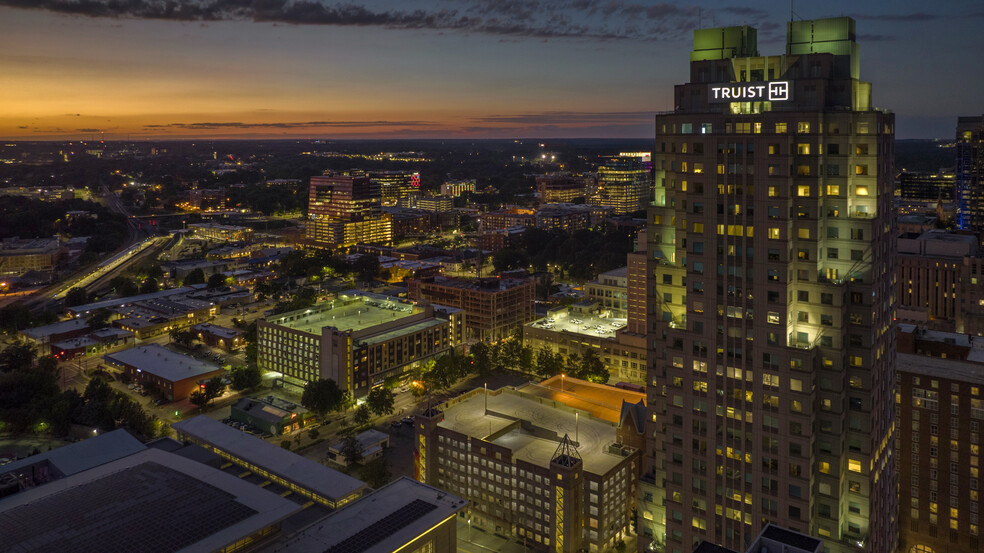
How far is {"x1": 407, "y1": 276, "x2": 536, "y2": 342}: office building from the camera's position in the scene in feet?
370

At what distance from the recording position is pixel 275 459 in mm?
57906

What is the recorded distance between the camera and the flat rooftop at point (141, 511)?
4206cm

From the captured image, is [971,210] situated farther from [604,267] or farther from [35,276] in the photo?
[35,276]

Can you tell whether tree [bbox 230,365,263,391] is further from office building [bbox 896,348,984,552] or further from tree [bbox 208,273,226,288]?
office building [bbox 896,348,984,552]

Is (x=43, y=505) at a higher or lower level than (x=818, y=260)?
lower

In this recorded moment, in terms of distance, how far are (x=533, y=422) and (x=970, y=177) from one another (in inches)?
6301

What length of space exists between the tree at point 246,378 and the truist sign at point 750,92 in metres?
71.4

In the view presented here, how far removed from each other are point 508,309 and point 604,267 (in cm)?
6015

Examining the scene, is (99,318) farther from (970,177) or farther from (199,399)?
(970,177)

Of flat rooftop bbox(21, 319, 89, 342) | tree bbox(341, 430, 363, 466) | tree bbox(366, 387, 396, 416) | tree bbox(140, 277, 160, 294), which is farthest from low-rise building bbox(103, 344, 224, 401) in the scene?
tree bbox(140, 277, 160, 294)

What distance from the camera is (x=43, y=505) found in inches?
1836

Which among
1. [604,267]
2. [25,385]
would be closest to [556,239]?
[604,267]

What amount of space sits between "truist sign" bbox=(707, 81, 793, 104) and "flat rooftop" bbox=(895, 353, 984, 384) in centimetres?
2904

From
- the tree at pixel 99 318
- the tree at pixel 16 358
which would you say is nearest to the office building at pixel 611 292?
the tree at pixel 99 318
